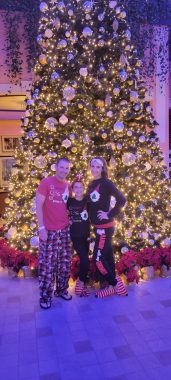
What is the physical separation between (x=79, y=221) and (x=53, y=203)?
1.30 feet

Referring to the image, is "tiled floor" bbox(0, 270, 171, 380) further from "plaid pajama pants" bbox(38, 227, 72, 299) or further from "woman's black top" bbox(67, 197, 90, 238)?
"woman's black top" bbox(67, 197, 90, 238)

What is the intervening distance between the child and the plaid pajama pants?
0.33 feet

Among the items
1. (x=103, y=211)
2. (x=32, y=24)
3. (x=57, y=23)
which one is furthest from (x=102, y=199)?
(x=32, y=24)

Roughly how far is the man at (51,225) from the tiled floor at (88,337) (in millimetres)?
343

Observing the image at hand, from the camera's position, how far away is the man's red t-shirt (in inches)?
136

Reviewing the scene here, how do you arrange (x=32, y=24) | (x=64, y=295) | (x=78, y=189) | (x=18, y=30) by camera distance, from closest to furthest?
(x=78, y=189) < (x=64, y=295) < (x=32, y=24) < (x=18, y=30)

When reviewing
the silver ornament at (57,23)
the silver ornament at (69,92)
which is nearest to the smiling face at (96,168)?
the silver ornament at (69,92)

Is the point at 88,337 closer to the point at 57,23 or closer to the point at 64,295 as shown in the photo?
the point at 64,295

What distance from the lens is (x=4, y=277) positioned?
4676 mm

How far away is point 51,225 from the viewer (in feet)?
11.5

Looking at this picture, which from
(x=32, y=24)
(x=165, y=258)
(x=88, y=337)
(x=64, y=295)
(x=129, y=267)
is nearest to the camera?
(x=88, y=337)

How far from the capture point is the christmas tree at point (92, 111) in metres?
4.45

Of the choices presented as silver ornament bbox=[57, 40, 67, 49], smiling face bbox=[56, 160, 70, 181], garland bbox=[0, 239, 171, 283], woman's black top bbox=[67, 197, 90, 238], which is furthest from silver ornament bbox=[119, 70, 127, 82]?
garland bbox=[0, 239, 171, 283]

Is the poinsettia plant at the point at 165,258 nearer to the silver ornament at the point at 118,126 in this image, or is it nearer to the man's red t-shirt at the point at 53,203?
the man's red t-shirt at the point at 53,203
